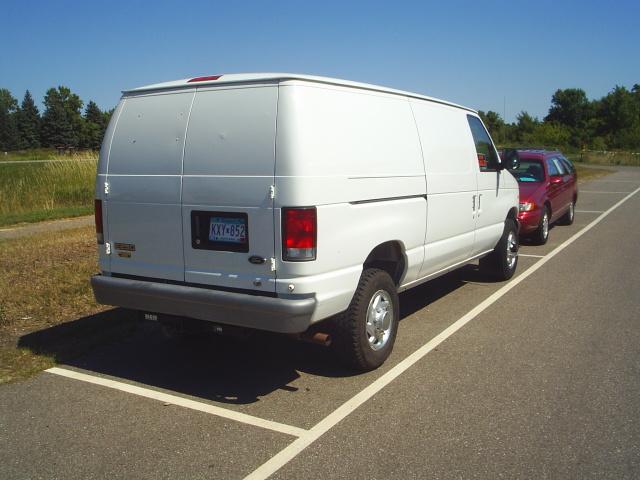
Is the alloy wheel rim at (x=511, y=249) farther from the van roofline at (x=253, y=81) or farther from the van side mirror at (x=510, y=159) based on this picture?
the van roofline at (x=253, y=81)

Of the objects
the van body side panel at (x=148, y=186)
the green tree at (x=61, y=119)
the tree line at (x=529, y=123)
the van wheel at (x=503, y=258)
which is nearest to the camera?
the van body side panel at (x=148, y=186)

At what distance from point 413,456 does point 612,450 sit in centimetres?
118

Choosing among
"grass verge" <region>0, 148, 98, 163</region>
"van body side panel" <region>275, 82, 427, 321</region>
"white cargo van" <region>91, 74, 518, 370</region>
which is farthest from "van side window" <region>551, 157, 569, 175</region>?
"grass verge" <region>0, 148, 98, 163</region>

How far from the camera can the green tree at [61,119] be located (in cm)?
8725

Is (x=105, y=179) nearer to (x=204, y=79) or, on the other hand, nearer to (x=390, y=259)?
(x=204, y=79)

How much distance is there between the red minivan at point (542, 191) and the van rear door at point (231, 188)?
777cm

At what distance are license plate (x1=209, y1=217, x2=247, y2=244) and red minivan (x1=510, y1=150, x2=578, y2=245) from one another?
7.77m

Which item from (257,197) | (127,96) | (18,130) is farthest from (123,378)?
(18,130)

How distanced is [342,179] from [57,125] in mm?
92321

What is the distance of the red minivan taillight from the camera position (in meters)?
4.16

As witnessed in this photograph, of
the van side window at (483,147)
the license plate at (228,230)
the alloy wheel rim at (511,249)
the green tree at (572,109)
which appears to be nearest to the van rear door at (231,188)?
the license plate at (228,230)

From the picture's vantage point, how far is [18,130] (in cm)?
9600

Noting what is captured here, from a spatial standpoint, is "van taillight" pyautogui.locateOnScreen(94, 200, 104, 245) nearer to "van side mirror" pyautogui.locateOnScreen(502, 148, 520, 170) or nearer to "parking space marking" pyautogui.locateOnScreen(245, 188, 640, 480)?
"parking space marking" pyautogui.locateOnScreen(245, 188, 640, 480)

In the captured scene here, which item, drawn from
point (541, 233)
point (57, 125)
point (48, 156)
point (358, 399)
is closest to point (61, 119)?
point (57, 125)
